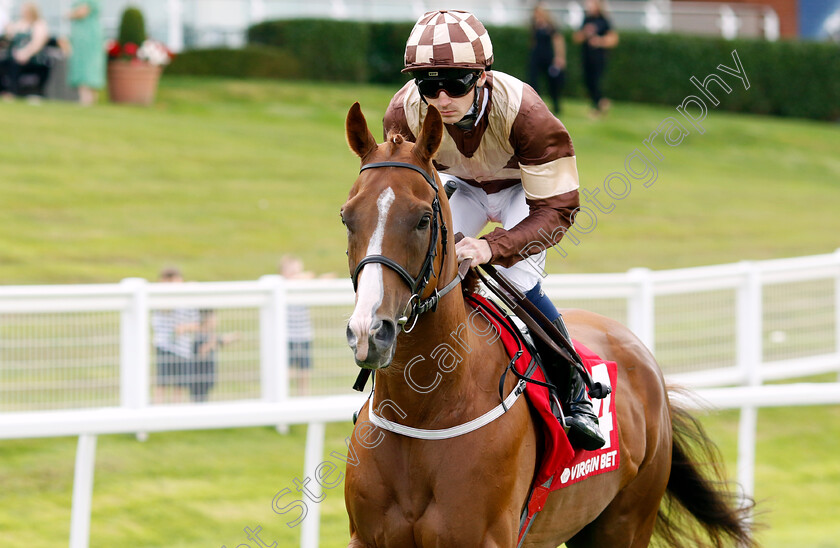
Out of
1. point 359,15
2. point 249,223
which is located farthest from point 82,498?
point 359,15

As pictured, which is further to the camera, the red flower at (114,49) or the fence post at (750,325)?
the red flower at (114,49)

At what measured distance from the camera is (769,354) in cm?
807

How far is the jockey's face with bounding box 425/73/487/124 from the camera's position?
2.97m

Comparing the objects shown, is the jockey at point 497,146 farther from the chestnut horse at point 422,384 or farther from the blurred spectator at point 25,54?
the blurred spectator at point 25,54

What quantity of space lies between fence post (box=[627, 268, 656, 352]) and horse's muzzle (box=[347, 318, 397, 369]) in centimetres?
470

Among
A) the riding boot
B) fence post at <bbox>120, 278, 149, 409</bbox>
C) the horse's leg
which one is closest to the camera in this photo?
the riding boot

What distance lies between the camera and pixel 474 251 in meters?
2.96

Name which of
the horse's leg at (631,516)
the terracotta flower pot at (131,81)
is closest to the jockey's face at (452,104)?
the horse's leg at (631,516)

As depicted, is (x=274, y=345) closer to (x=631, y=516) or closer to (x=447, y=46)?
(x=631, y=516)

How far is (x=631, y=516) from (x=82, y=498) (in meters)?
2.05

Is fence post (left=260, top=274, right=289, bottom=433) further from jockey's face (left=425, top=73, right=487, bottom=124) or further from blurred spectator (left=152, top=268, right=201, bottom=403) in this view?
jockey's face (left=425, top=73, right=487, bottom=124)

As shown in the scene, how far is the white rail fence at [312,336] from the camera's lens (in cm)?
602

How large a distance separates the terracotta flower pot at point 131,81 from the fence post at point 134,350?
432 inches

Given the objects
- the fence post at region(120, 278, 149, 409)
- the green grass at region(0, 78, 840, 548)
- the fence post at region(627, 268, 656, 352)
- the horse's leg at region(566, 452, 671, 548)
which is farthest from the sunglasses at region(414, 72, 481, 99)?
the fence post at region(627, 268, 656, 352)
